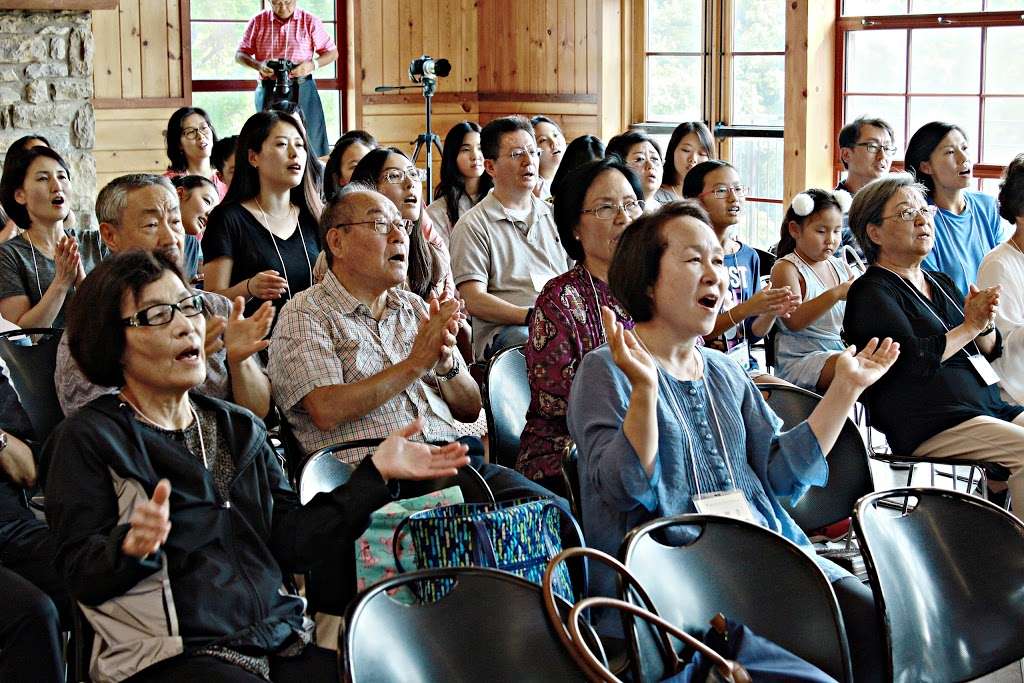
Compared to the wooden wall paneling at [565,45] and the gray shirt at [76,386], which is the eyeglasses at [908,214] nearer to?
the gray shirt at [76,386]

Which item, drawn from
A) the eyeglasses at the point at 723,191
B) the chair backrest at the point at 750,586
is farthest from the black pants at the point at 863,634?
the eyeglasses at the point at 723,191

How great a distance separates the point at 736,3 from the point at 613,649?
5.99 m

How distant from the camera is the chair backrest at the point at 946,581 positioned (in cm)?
216

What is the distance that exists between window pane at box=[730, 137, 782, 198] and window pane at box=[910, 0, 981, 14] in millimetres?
1151

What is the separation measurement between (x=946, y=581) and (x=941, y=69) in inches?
185

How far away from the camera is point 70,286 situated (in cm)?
361

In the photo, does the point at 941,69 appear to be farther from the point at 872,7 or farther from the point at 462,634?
the point at 462,634

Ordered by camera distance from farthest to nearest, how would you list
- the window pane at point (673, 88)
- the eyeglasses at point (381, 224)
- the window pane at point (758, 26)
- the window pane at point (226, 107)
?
the window pane at point (226, 107) < the window pane at point (673, 88) < the window pane at point (758, 26) < the eyeglasses at point (381, 224)

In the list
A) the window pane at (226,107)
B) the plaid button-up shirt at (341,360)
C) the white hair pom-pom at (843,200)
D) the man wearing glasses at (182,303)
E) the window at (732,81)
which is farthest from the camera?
the window pane at (226,107)

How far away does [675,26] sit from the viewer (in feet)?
25.9

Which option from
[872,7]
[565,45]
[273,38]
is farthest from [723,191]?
[273,38]

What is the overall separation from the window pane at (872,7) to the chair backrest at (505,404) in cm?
420

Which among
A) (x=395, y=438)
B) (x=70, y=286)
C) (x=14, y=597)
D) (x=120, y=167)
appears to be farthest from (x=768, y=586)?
(x=120, y=167)

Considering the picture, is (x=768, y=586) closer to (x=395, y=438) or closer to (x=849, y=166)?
(x=395, y=438)
